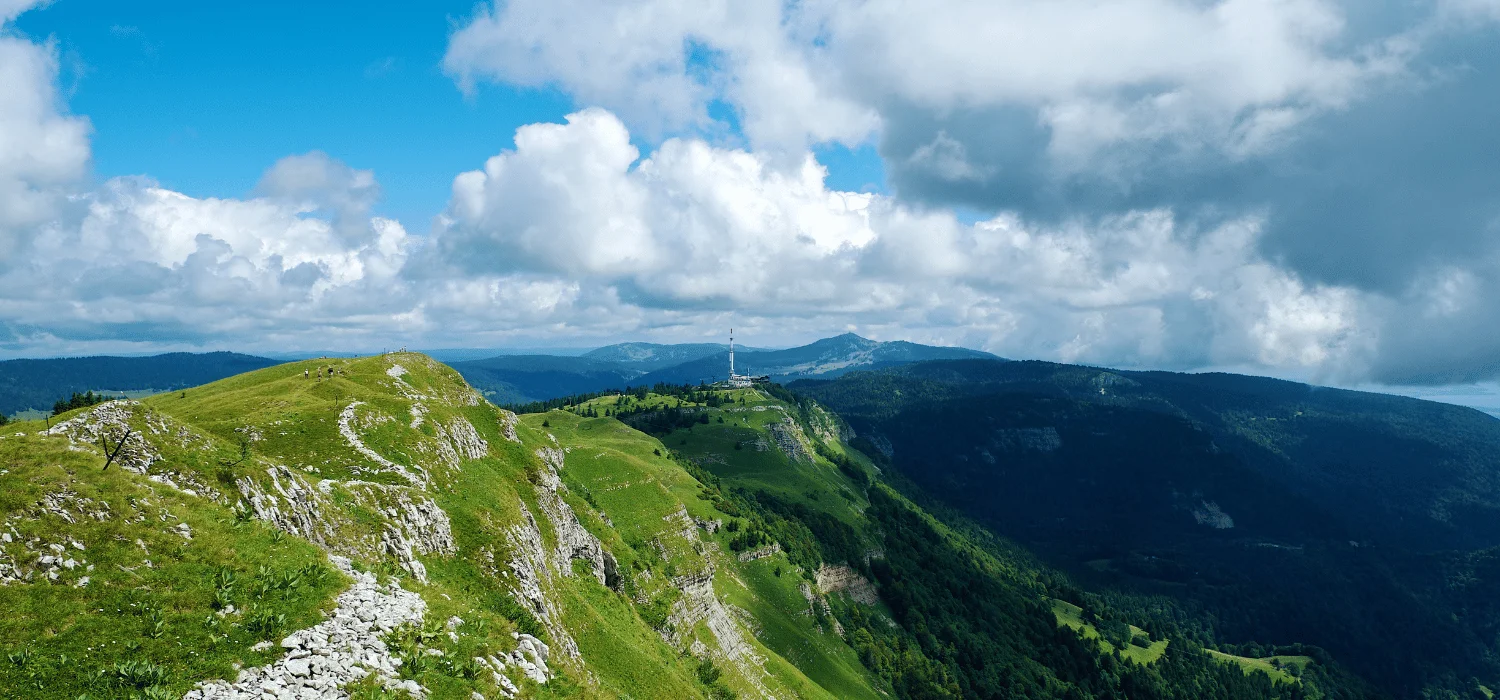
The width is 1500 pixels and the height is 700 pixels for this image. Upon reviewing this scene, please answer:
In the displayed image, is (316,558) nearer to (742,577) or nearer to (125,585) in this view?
(125,585)

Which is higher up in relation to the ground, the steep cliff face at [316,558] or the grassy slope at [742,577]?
the steep cliff face at [316,558]

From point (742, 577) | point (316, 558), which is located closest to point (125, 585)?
point (316, 558)

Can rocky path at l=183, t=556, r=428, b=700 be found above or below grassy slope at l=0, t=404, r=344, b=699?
below

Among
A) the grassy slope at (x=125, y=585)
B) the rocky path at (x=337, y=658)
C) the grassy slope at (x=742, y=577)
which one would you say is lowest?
the grassy slope at (x=742, y=577)

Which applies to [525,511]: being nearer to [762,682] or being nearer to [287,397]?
[287,397]

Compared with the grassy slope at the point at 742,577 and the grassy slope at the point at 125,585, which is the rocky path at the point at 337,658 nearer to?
the grassy slope at the point at 125,585

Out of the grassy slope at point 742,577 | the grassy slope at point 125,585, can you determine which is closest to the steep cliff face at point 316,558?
the grassy slope at point 125,585

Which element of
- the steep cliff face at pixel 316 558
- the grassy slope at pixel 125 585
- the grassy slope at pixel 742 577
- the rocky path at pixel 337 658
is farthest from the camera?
the grassy slope at pixel 742 577

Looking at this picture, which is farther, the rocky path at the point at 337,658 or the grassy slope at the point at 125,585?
the rocky path at the point at 337,658

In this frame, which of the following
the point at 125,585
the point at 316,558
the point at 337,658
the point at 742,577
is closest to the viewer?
the point at 125,585

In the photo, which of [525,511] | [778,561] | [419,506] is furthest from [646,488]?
[419,506]

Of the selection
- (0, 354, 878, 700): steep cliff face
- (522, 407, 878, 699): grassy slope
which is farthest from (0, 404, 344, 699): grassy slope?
(522, 407, 878, 699): grassy slope

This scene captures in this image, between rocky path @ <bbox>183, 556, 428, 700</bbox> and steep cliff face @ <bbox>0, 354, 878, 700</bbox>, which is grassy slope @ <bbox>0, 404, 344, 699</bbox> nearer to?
steep cliff face @ <bbox>0, 354, 878, 700</bbox>
